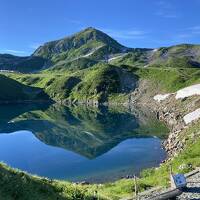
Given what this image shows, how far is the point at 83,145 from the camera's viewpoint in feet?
342

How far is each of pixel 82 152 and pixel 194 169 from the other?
185ft

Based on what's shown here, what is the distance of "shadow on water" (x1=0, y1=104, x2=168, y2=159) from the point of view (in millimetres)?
105706

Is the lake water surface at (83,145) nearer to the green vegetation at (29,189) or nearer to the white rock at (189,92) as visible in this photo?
the white rock at (189,92)

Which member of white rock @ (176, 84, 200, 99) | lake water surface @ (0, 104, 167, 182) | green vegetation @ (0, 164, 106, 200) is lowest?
green vegetation @ (0, 164, 106, 200)

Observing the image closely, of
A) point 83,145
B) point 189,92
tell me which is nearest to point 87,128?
point 83,145

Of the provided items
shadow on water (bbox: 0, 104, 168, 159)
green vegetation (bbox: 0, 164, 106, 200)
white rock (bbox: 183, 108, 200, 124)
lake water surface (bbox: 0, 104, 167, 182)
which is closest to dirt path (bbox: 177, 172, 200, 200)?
green vegetation (bbox: 0, 164, 106, 200)

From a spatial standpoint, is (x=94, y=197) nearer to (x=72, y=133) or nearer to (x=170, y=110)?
(x=72, y=133)

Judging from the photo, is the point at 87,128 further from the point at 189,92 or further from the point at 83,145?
the point at 189,92

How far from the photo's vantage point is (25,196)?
75.6ft

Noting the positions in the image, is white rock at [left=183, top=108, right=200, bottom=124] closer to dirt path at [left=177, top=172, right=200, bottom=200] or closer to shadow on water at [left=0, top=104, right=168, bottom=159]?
shadow on water at [left=0, top=104, right=168, bottom=159]

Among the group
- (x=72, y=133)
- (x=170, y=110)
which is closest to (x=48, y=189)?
(x=72, y=133)

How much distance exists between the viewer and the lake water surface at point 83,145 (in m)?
75.9

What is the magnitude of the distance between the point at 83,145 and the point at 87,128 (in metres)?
31.4

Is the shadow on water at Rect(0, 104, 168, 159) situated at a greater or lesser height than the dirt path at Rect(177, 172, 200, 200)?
greater
